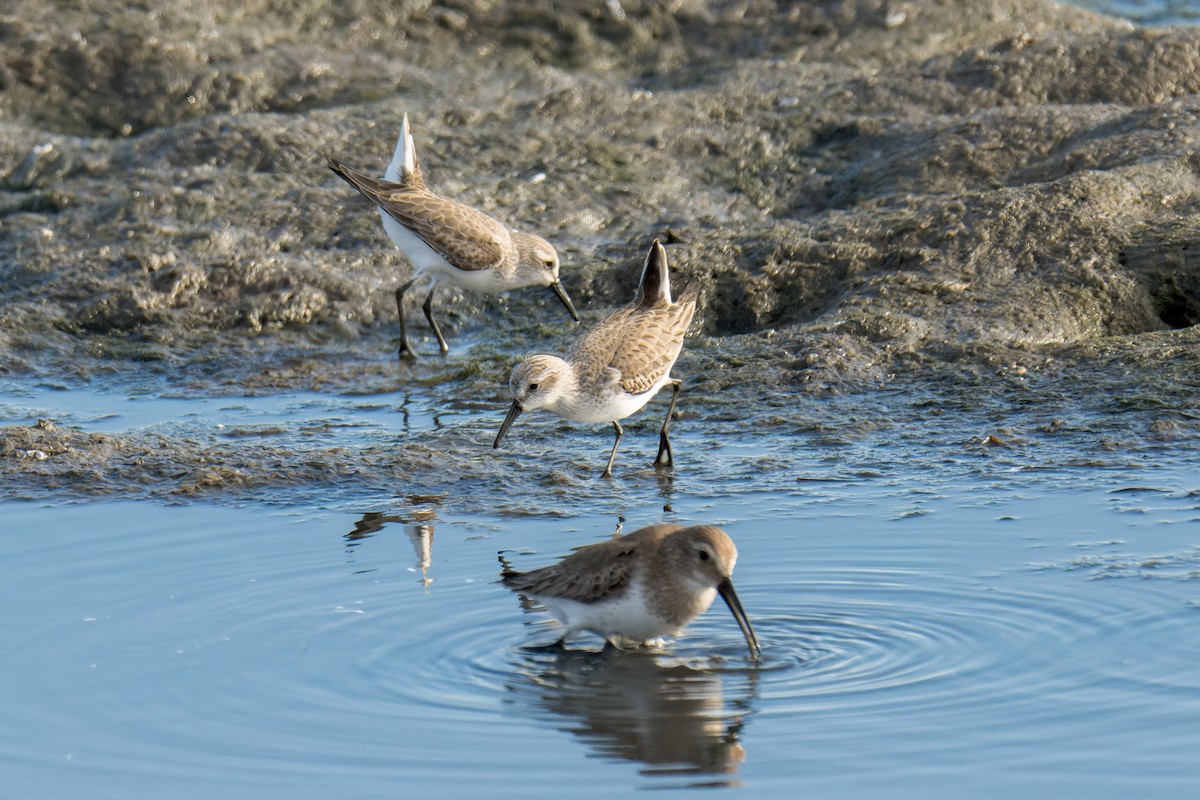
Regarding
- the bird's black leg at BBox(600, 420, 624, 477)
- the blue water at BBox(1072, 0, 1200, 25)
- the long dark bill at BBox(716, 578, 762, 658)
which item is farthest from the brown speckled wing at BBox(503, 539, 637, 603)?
Result: the blue water at BBox(1072, 0, 1200, 25)

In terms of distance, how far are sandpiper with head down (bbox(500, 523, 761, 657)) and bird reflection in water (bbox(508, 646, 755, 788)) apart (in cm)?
12

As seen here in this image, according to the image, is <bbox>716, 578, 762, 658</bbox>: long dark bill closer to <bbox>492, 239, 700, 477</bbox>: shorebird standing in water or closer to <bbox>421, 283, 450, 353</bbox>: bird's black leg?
<bbox>492, 239, 700, 477</bbox>: shorebird standing in water

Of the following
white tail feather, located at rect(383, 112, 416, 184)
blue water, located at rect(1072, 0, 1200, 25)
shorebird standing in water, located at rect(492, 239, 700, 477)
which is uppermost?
blue water, located at rect(1072, 0, 1200, 25)

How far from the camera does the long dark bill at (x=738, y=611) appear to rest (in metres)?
5.21

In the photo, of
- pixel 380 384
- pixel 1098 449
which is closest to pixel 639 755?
pixel 1098 449

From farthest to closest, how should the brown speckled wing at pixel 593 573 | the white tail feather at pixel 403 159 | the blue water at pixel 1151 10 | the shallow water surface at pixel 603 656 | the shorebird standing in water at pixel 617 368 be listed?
the blue water at pixel 1151 10 → the white tail feather at pixel 403 159 → the shorebird standing in water at pixel 617 368 → the brown speckled wing at pixel 593 573 → the shallow water surface at pixel 603 656

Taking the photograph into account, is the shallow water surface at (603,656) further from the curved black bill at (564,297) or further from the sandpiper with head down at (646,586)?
the curved black bill at (564,297)

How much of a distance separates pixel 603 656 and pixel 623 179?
21.1 ft

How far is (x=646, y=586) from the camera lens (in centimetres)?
533

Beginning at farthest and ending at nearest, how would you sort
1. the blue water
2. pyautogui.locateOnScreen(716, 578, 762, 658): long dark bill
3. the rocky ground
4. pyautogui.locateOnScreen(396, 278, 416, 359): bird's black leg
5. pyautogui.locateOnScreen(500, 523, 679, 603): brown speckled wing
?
the blue water, pyautogui.locateOnScreen(396, 278, 416, 359): bird's black leg, the rocky ground, pyautogui.locateOnScreen(500, 523, 679, 603): brown speckled wing, pyautogui.locateOnScreen(716, 578, 762, 658): long dark bill

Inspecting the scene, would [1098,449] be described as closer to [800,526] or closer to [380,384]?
[800,526]

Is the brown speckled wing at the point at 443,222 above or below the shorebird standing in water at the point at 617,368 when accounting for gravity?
above

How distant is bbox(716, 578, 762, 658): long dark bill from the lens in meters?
5.21

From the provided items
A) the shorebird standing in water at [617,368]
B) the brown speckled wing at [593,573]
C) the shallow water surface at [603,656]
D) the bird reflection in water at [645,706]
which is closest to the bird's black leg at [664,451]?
the shorebird standing in water at [617,368]
